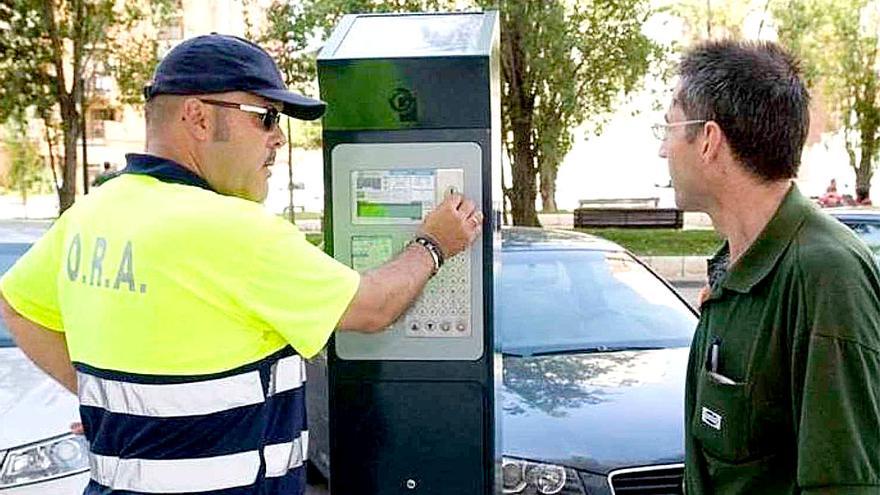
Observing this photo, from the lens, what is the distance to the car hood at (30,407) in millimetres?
3488

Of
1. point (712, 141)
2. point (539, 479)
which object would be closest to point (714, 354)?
point (712, 141)

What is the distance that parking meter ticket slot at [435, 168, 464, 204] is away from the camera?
2.14 m

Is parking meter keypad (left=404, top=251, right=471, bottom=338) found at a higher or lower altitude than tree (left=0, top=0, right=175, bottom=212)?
lower

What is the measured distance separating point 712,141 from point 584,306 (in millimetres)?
2714

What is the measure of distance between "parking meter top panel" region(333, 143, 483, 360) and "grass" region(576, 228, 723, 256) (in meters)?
9.99

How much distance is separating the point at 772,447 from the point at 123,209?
1.21m

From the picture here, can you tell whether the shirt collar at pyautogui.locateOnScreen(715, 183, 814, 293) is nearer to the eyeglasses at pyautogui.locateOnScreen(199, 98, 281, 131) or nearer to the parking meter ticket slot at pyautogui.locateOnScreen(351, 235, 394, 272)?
the parking meter ticket slot at pyautogui.locateOnScreen(351, 235, 394, 272)

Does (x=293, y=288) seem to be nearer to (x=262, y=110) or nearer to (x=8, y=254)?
(x=262, y=110)

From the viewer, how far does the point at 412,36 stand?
2248 mm

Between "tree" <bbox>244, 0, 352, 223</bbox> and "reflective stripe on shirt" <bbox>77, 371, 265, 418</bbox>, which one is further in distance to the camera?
"tree" <bbox>244, 0, 352, 223</bbox>

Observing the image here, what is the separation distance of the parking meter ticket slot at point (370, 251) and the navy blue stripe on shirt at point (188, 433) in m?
0.50

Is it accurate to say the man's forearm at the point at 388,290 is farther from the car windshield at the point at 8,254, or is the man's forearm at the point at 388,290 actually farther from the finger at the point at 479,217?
the car windshield at the point at 8,254


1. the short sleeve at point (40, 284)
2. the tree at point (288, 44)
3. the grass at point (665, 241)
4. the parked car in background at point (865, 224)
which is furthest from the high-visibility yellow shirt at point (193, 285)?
the tree at point (288, 44)

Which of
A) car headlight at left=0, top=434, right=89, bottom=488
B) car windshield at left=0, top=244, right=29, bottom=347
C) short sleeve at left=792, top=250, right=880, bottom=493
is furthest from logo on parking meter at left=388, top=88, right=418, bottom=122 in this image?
car windshield at left=0, top=244, right=29, bottom=347
